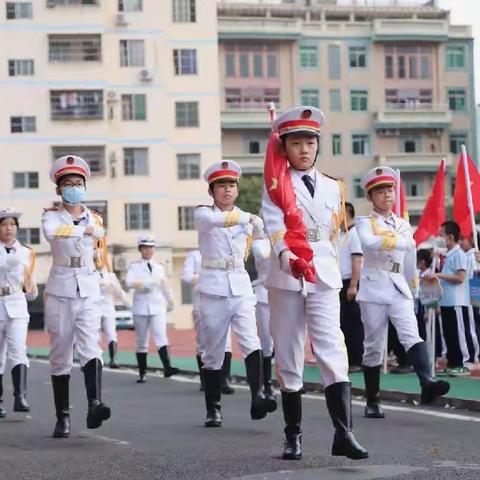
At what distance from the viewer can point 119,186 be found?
6272cm

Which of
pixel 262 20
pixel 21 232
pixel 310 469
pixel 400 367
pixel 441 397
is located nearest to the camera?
pixel 310 469

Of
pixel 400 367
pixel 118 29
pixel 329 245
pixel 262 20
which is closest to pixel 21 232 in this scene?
pixel 118 29

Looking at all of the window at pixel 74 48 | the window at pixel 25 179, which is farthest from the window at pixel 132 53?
the window at pixel 25 179

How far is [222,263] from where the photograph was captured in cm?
1227

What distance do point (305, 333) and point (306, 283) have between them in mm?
461

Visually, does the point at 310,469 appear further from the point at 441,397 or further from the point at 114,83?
the point at 114,83

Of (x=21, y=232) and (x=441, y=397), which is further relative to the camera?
(x=21, y=232)

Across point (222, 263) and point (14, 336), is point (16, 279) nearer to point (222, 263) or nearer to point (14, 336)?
point (14, 336)

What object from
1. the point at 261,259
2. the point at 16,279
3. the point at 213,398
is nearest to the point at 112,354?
the point at 261,259

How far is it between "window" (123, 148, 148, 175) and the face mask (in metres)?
52.0

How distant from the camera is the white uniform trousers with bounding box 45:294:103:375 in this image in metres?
10.9

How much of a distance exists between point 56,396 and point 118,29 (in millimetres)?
53242

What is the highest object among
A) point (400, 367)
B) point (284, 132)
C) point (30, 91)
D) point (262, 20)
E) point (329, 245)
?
point (262, 20)

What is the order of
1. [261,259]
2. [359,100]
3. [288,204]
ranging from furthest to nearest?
[359,100]
[261,259]
[288,204]
